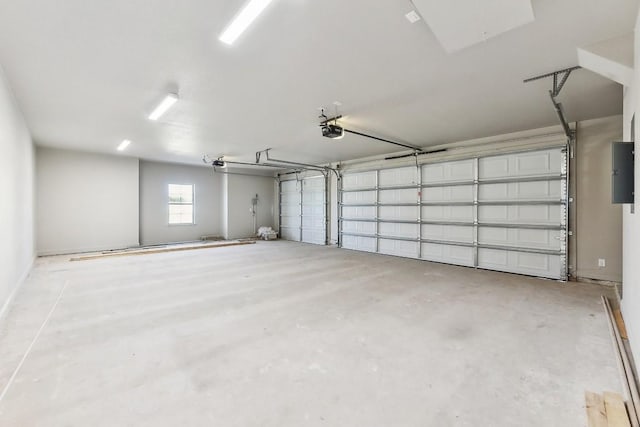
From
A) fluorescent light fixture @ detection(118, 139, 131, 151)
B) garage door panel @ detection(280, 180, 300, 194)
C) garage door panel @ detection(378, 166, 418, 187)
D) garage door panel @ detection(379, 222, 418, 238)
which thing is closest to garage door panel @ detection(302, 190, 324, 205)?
garage door panel @ detection(280, 180, 300, 194)

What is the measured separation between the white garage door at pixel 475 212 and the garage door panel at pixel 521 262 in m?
0.01

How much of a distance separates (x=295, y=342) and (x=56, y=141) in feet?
24.6

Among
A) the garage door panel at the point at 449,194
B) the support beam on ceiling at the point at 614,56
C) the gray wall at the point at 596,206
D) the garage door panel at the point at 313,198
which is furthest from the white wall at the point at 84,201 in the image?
the gray wall at the point at 596,206

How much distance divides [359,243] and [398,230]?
1.43 m

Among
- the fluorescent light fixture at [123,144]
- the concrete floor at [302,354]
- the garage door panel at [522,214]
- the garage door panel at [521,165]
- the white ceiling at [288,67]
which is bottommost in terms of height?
the concrete floor at [302,354]

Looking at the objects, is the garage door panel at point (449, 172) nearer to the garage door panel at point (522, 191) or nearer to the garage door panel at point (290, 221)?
the garage door panel at point (522, 191)

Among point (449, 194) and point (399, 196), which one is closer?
point (449, 194)

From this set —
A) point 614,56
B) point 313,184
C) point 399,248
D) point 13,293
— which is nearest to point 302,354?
point 614,56

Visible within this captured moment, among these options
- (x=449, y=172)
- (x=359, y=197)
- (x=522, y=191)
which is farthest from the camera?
(x=359, y=197)

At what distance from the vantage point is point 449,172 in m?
6.52

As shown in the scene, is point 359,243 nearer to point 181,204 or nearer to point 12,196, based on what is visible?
point 181,204

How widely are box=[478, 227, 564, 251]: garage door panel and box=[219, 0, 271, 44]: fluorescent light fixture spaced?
580cm

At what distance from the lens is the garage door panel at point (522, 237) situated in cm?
512

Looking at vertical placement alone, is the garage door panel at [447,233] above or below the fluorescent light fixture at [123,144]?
below
